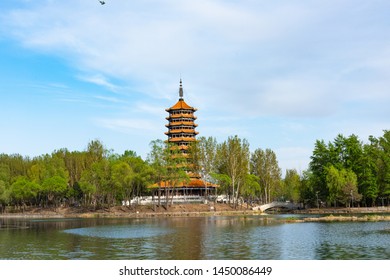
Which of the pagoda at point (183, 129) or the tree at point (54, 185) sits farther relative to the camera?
the pagoda at point (183, 129)

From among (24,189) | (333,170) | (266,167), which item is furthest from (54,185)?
(333,170)

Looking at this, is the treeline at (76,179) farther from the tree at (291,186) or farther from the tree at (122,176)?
the tree at (291,186)

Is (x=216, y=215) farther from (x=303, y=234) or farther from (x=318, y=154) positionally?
(x=303, y=234)

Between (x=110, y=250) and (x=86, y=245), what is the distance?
4.49 m

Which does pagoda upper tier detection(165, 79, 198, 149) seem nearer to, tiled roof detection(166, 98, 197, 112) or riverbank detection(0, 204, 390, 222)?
tiled roof detection(166, 98, 197, 112)

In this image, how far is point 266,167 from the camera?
119m

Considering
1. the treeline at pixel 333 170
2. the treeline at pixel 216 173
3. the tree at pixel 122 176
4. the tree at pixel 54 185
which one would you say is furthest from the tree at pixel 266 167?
the tree at pixel 54 185

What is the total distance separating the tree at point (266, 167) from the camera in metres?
118

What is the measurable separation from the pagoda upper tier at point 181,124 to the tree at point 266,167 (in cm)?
1732

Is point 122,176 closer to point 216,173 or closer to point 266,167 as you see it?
point 216,173

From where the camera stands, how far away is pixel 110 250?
36812mm

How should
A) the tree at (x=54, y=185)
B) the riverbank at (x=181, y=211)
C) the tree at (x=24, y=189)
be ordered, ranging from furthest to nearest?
the tree at (x=24, y=189), the tree at (x=54, y=185), the riverbank at (x=181, y=211)

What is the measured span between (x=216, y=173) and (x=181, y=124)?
20066 millimetres
